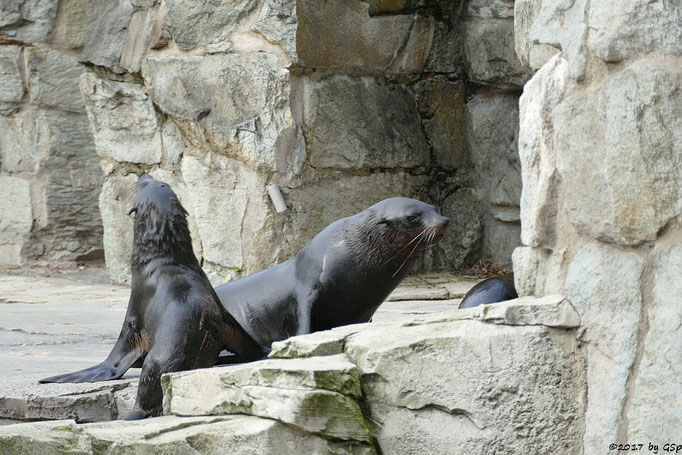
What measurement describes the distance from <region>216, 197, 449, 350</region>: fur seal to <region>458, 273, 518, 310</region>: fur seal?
1.16 ft

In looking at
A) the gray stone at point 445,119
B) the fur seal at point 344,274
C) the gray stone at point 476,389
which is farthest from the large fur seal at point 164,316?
the gray stone at point 445,119

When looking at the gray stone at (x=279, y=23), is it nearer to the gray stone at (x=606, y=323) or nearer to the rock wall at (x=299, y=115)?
the rock wall at (x=299, y=115)

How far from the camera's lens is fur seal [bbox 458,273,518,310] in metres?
5.20

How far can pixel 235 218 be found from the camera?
728 centimetres

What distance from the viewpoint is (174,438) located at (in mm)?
3301

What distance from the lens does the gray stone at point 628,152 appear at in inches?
113

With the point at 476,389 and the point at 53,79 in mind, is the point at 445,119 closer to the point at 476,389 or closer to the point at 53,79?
the point at 53,79

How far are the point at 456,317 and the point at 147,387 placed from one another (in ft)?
5.29

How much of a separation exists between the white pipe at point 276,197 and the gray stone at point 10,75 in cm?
311

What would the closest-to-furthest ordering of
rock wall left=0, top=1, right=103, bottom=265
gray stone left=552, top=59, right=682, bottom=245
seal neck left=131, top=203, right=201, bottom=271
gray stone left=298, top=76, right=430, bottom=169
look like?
gray stone left=552, top=59, right=682, bottom=245 < seal neck left=131, top=203, right=201, bottom=271 < gray stone left=298, top=76, right=430, bottom=169 < rock wall left=0, top=1, right=103, bottom=265

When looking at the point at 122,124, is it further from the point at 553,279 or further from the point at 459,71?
the point at 553,279

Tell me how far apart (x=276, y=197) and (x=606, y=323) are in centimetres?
425

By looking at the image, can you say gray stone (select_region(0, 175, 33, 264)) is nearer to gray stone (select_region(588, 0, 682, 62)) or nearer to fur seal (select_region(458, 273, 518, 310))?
fur seal (select_region(458, 273, 518, 310))

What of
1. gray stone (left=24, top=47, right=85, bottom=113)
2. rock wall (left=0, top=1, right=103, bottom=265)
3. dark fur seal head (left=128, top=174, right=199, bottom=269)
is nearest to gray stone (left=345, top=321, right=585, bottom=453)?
dark fur seal head (left=128, top=174, right=199, bottom=269)
